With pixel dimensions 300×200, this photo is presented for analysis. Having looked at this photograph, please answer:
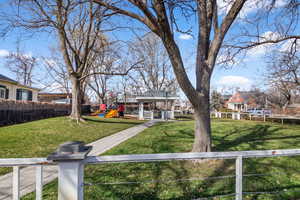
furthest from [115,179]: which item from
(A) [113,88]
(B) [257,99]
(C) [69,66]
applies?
(B) [257,99]

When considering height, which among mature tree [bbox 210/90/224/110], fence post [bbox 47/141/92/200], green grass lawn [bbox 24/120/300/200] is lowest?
green grass lawn [bbox 24/120/300/200]

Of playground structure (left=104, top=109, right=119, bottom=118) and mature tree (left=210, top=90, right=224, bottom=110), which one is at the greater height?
mature tree (left=210, top=90, right=224, bottom=110)

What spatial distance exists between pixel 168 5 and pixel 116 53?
31.9 ft

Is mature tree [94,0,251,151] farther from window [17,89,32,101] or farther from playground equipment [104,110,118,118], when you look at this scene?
window [17,89,32,101]

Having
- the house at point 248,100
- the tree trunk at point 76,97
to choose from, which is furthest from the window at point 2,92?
the house at point 248,100

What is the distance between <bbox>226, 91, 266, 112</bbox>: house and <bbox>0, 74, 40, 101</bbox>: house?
48.3m

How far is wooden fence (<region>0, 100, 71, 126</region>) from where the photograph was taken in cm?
1139

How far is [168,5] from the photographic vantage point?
4.22 m

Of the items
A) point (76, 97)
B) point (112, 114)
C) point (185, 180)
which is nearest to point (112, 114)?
point (112, 114)

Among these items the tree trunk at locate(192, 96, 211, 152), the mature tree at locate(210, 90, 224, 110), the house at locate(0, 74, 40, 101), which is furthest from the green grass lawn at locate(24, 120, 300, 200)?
the mature tree at locate(210, 90, 224, 110)

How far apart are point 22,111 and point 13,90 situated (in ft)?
30.0

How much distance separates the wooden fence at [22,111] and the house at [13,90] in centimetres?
495

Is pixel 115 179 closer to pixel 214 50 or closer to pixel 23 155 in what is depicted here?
pixel 23 155

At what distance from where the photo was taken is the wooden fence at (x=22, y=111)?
11391 mm
